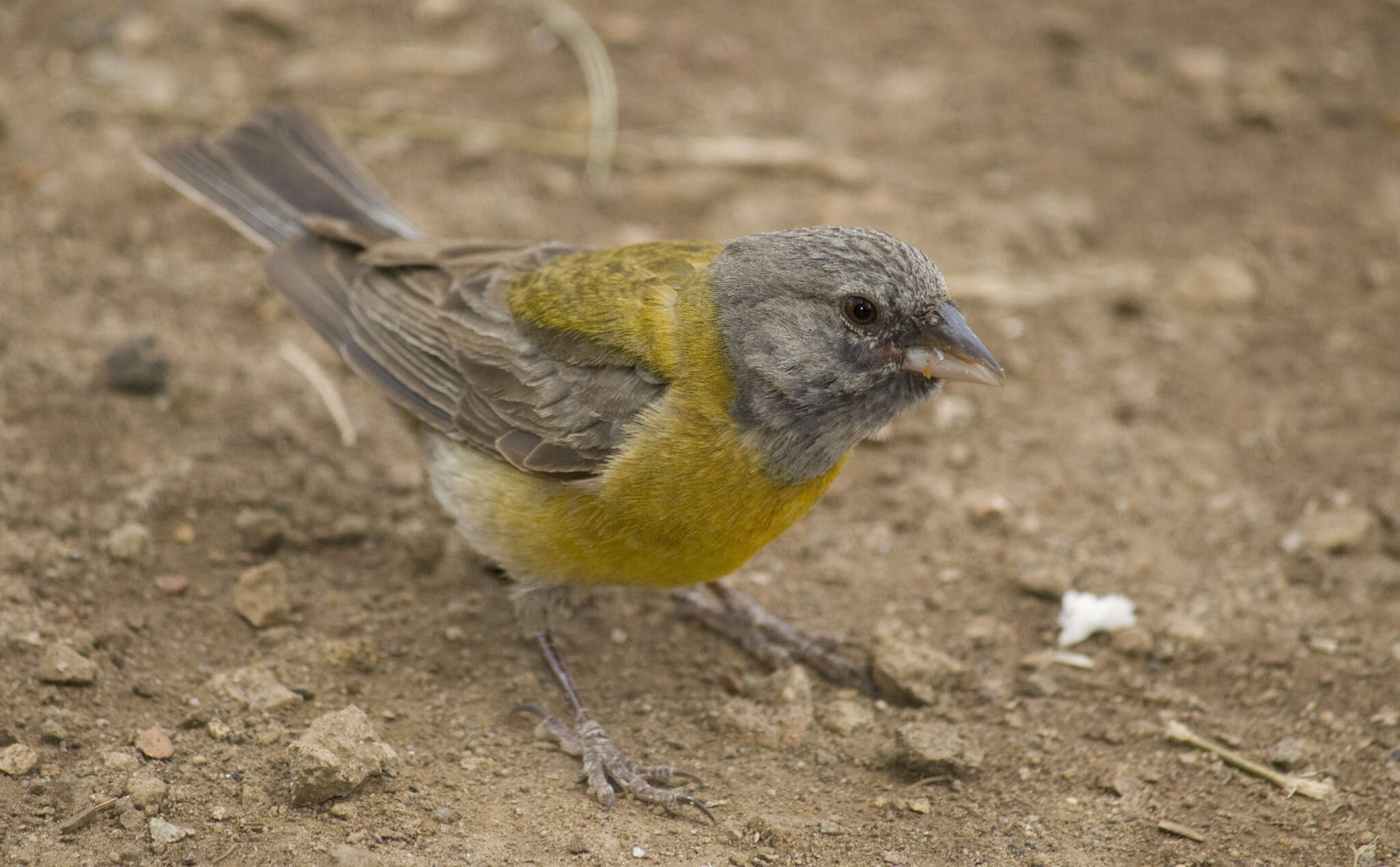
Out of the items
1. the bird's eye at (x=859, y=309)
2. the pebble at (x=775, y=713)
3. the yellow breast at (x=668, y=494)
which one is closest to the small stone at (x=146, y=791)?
the yellow breast at (x=668, y=494)

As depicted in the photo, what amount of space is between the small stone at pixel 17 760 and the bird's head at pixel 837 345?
2.40m

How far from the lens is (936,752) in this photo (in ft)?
13.4

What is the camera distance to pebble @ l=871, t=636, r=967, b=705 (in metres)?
4.49

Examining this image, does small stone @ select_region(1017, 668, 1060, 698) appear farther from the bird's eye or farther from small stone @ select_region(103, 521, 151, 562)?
small stone @ select_region(103, 521, 151, 562)

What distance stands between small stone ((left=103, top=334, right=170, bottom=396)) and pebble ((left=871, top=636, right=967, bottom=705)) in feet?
10.6

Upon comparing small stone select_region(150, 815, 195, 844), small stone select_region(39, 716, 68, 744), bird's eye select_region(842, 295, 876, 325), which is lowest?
small stone select_region(150, 815, 195, 844)

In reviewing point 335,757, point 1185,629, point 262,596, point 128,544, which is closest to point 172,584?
point 128,544

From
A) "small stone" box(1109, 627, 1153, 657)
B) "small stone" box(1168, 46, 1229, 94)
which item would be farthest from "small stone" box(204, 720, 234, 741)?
"small stone" box(1168, 46, 1229, 94)

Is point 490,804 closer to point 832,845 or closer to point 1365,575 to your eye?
point 832,845

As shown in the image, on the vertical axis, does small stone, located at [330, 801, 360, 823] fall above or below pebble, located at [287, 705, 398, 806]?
below

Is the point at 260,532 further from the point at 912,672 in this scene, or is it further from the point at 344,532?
the point at 912,672

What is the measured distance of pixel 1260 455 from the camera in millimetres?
5520

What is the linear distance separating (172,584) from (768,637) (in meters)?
2.28

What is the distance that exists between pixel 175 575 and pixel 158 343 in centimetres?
131
